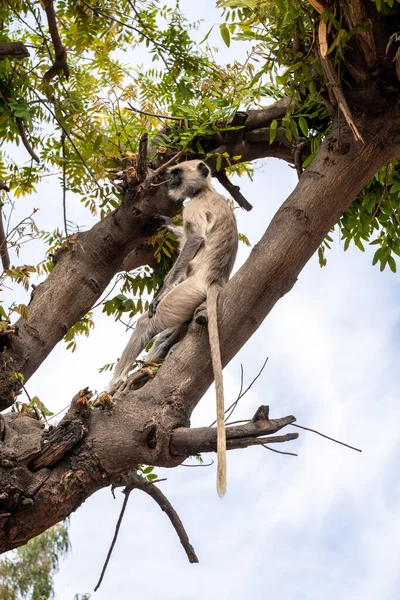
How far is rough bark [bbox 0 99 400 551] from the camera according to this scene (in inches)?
119

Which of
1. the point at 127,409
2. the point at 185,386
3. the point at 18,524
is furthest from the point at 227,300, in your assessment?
the point at 18,524

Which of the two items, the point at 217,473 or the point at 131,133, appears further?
the point at 131,133

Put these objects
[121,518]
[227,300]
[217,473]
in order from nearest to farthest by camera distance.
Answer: [217,473] → [227,300] → [121,518]

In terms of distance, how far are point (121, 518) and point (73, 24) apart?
3.45 m

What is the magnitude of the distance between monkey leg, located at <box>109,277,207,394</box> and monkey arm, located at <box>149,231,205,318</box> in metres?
0.15

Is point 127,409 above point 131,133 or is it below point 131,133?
below

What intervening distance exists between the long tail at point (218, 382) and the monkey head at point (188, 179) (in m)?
1.00

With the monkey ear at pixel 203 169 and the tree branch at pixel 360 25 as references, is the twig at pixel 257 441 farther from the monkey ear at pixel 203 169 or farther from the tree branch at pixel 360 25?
the monkey ear at pixel 203 169

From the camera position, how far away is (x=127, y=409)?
10.5ft

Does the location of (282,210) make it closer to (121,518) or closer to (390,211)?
(390,211)

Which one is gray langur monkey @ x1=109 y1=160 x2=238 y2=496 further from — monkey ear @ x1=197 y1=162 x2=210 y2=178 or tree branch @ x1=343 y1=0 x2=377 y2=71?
tree branch @ x1=343 y1=0 x2=377 y2=71

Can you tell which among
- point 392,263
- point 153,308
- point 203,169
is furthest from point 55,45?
point 392,263

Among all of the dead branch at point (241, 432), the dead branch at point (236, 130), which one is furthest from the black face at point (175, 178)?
the dead branch at point (241, 432)

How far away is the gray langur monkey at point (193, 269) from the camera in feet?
12.4
